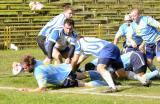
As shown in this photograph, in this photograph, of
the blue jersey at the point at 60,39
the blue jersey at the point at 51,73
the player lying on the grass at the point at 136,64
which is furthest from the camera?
the blue jersey at the point at 60,39

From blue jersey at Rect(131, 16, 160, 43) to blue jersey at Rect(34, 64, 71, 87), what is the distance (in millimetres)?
2190

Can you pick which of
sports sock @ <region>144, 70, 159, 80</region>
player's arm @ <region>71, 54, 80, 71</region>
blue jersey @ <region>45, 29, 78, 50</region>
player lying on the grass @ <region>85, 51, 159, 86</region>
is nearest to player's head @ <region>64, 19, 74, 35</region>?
player's arm @ <region>71, 54, 80, 71</region>

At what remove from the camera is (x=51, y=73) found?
11680 mm

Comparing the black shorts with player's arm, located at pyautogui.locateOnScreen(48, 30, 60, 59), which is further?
player's arm, located at pyautogui.locateOnScreen(48, 30, 60, 59)

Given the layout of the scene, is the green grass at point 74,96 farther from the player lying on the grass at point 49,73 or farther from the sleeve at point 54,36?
the sleeve at point 54,36

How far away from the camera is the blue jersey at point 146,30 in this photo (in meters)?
13.2

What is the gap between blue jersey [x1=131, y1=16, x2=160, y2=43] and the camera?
43.2ft

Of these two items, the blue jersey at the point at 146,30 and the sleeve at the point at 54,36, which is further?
the sleeve at the point at 54,36

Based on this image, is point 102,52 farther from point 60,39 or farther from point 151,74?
point 60,39

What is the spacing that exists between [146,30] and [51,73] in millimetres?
2899

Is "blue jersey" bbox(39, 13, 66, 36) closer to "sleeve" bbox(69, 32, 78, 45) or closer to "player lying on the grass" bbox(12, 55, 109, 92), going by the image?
"sleeve" bbox(69, 32, 78, 45)

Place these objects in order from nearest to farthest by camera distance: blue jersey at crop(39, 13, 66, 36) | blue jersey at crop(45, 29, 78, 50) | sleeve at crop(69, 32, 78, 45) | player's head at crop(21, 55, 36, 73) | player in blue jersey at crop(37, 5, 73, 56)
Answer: player's head at crop(21, 55, 36, 73) < sleeve at crop(69, 32, 78, 45) < player in blue jersey at crop(37, 5, 73, 56) < blue jersey at crop(45, 29, 78, 50) < blue jersey at crop(39, 13, 66, 36)

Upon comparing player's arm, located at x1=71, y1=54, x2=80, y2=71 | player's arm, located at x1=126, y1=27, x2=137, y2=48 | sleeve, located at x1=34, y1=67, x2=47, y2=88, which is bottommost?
sleeve, located at x1=34, y1=67, x2=47, y2=88

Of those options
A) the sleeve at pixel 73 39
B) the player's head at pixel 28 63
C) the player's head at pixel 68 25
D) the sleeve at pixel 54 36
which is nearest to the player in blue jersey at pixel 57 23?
the sleeve at pixel 54 36
